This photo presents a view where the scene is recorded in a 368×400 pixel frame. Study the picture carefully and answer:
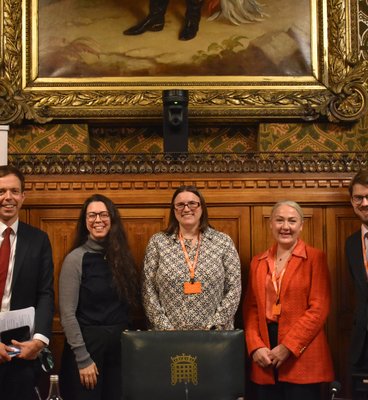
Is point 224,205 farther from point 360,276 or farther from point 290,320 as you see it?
point 360,276

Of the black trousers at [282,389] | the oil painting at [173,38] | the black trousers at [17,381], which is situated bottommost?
the black trousers at [282,389]

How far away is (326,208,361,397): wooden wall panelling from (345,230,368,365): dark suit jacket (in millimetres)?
562

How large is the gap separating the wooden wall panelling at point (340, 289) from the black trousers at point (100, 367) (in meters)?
1.37

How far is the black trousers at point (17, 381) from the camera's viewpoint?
11.5 feet

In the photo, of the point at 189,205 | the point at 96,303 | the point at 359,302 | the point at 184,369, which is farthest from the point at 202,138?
the point at 184,369

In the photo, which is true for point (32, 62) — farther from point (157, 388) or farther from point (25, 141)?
point (157, 388)

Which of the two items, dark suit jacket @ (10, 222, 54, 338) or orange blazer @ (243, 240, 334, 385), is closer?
dark suit jacket @ (10, 222, 54, 338)

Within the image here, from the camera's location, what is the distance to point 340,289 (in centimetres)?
450

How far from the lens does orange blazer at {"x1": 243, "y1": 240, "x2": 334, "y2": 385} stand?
389cm

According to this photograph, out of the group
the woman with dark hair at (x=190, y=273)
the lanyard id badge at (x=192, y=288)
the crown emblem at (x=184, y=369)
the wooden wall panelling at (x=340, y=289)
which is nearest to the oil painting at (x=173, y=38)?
the wooden wall panelling at (x=340, y=289)

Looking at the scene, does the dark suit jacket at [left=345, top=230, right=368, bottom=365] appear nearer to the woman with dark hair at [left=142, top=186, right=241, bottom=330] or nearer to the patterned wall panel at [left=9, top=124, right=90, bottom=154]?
the woman with dark hair at [left=142, top=186, right=241, bottom=330]

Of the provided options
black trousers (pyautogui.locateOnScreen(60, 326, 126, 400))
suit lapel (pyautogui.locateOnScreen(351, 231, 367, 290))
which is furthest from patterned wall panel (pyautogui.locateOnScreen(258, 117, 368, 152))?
black trousers (pyautogui.locateOnScreen(60, 326, 126, 400))

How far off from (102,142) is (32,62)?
819 millimetres

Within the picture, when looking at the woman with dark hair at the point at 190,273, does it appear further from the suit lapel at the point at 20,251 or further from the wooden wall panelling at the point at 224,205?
the suit lapel at the point at 20,251
